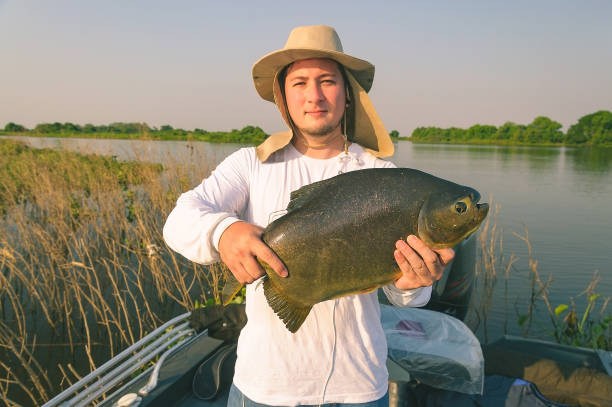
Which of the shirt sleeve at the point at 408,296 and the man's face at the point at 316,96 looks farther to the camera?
the man's face at the point at 316,96

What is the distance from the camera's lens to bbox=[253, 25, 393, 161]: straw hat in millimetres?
2084

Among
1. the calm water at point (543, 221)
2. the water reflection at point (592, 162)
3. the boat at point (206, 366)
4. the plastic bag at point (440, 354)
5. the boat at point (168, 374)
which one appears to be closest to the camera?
the boat at point (168, 374)

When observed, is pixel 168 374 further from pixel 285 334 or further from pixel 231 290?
pixel 231 290

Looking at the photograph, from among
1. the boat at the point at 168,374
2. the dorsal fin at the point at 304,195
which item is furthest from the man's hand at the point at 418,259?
the boat at the point at 168,374

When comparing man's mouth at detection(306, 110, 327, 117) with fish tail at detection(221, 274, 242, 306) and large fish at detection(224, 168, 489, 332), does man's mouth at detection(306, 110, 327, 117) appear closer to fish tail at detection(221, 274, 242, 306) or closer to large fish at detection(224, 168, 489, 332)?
large fish at detection(224, 168, 489, 332)

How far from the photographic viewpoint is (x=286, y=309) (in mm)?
1712

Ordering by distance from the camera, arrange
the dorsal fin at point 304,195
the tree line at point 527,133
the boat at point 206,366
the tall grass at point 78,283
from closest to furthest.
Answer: the dorsal fin at point 304,195 < the boat at point 206,366 < the tall grass at point 78,283 < the tree line at point 527,133

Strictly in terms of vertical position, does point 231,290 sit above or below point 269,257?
below

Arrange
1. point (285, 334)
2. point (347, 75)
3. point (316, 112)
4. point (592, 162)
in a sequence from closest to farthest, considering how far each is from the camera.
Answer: point (285, 334)
point (316, 112)
point (347, 75)
point (592, 162)

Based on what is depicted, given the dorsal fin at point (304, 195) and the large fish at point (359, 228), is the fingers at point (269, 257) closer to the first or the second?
the large fish at point (359, 228)

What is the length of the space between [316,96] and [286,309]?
1185mm

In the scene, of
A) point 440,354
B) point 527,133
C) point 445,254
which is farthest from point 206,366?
point 527,133

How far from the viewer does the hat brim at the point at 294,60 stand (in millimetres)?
2102

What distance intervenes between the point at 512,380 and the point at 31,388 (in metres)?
6.36
